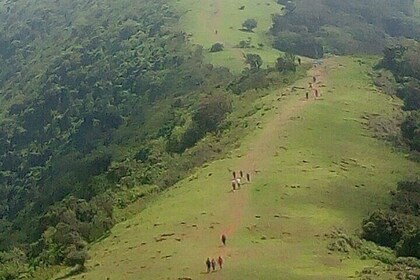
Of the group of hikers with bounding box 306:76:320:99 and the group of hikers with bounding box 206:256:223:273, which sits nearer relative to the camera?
the group of hikers with bounding box 206:256:223:273

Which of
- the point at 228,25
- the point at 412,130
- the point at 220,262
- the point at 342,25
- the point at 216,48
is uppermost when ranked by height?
the point at 220,262

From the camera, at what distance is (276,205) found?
49000mm

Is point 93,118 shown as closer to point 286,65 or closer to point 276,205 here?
point 286,65

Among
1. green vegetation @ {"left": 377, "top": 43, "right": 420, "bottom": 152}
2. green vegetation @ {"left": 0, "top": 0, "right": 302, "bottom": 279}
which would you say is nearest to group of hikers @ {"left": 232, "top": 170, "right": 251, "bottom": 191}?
green vegetation @ {"left": 0, "top": 0, "right": 302, "bottom": 279}

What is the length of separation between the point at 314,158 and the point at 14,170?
228ft

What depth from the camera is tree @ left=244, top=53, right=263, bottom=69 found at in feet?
359

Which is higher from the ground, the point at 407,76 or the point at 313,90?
the point at 313,90

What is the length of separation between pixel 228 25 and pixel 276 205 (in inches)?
3708

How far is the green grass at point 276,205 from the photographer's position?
132 ft

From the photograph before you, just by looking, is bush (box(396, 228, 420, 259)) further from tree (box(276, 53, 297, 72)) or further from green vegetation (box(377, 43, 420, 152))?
tree (box(276, 53, 297, 72))

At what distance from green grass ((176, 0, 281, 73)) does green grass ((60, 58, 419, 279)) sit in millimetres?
41796

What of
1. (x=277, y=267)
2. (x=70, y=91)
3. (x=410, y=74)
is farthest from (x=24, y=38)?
(x=277, y=267)

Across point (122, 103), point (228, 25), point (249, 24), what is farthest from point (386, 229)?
point (249, 24)

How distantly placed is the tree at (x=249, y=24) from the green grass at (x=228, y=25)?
94 centimetres
